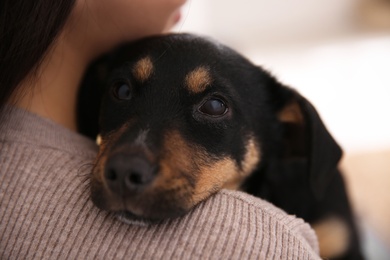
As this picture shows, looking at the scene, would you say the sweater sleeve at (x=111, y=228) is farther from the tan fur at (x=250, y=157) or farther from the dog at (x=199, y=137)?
the tan fur at (x=250, y=157)

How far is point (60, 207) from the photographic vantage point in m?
1.11

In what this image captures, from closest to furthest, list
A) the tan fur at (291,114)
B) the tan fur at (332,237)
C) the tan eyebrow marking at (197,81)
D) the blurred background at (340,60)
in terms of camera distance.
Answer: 1. the tan eyebrow marking at (197,81)
2. the tan fur at (291,114)
3. the tan fur at (332,237)
4. the blurred background at (340,60)

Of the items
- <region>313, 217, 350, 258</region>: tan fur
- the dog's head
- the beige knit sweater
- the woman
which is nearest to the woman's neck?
the woman

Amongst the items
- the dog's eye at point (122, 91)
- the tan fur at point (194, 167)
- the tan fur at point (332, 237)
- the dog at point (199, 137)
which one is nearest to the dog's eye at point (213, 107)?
the dog at point (199, 137)

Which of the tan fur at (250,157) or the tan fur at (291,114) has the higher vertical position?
the tan fur at (291,114)

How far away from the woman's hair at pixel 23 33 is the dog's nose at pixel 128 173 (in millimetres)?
396

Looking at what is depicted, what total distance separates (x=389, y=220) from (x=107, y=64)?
1.81 metres

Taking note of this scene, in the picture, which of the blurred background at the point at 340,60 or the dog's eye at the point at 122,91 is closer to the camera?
the dog's eye at the point at 122,91

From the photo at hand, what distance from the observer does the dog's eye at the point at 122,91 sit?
56.4 inches

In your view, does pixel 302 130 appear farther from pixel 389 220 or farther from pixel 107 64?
pixel 389 220

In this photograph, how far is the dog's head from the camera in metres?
1.11

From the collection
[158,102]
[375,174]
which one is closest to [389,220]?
[375,174]

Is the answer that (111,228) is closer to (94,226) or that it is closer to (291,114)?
(94,226)

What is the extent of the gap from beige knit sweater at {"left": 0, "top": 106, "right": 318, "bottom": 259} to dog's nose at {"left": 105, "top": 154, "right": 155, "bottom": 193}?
9 centimetres
